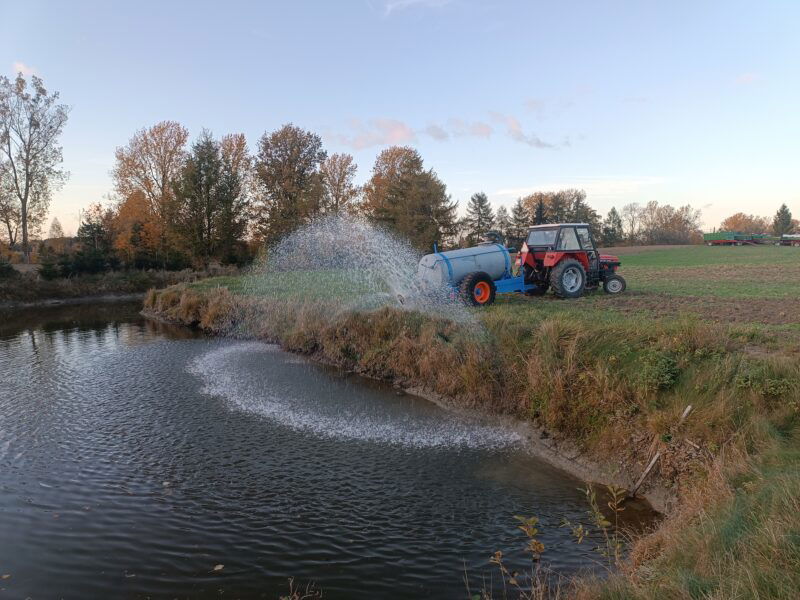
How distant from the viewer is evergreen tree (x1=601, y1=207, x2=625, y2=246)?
7912cm

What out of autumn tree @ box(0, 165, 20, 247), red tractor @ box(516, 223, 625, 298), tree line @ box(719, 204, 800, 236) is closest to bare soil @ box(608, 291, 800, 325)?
red tractor @ box(516, 223, 625, 298)

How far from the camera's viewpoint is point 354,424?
10.6m

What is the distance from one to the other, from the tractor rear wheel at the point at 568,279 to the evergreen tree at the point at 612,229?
6541 cm

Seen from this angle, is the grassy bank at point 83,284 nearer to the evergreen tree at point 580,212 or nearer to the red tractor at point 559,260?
the red tractor at point 559,260

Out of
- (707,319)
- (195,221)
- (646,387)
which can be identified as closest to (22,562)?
(646,387)

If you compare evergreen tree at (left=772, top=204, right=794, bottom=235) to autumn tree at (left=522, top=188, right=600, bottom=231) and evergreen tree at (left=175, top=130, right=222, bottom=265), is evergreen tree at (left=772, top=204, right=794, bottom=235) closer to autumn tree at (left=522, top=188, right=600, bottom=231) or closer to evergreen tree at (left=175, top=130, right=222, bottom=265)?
autumn tree at (left=522, top=188, right=600, bottom=231)

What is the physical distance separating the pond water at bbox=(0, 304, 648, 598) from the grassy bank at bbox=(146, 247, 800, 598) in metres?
1.05

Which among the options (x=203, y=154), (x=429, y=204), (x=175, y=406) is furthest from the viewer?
(x=429, y=204)

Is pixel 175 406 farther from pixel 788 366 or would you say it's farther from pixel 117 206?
pixel 117 206

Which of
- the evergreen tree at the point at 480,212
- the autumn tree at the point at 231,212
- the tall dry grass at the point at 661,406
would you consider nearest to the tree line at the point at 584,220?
the evergreen tree at the point at 480,212

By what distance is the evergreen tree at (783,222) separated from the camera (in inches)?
3408

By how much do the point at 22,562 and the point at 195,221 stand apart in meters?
37.9

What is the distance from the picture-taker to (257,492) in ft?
25.5

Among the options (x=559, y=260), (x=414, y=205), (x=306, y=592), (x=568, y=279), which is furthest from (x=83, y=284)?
(x=306, y=592)
